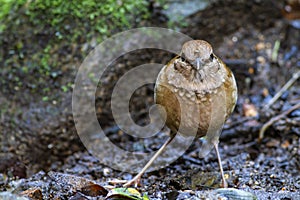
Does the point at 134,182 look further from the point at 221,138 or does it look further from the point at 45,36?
the point at 45,36

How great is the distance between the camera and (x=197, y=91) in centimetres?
359

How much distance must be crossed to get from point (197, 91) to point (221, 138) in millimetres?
1060

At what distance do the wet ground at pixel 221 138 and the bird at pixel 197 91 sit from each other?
1.27 ft

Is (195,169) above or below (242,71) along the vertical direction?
below

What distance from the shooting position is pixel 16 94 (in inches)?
176

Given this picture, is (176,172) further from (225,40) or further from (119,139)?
(225,40)

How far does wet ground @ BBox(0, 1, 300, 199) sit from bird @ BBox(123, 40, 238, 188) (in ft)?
1.27

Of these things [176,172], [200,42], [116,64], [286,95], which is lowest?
[176,172]

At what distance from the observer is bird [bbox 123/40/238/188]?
11.7 feet

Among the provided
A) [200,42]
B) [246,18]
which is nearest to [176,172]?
[200,42]

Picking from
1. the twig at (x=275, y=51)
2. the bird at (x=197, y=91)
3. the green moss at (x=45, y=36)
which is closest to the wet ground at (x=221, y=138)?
the twig at (x=275, y=51)

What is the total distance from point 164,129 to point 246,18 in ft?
5.49

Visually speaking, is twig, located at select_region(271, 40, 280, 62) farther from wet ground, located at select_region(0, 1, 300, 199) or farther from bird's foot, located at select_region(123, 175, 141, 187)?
bird's foot, located at select_region(123, 175, 141, 187)

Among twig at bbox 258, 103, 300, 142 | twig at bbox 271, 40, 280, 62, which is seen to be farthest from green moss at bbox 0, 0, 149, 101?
twig at bbox 271, 40, 280, 62
